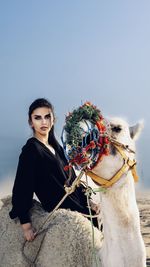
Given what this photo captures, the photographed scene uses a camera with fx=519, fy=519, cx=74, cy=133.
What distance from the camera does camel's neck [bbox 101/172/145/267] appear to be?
4012mm

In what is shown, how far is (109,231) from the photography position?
13.4ft

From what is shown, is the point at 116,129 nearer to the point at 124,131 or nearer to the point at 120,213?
the point at 124,131

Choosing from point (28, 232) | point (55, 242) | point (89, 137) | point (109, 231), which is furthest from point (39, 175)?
point (89, 137)

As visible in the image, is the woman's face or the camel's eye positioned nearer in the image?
the camel's eye

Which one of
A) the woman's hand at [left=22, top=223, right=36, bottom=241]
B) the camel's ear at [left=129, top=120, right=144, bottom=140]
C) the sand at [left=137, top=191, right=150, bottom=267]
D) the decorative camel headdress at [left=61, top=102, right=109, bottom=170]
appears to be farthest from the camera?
the sand at [left=137, top=191, right=150, bottom=267]

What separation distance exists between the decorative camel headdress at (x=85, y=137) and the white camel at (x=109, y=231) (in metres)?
0.10

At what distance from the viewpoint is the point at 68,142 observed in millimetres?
3885

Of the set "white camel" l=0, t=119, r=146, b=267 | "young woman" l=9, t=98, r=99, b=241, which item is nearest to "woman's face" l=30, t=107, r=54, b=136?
"young woman" l=9, t=98, r=99, b=241

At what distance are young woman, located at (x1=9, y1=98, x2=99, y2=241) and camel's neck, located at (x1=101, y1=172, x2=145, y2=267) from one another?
100 centimetres

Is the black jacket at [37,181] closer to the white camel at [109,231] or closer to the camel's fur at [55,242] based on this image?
the camel's fur at [55,242]

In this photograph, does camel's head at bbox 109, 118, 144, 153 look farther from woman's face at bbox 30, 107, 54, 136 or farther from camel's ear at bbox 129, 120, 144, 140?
woman's face at bbox 30, 107, 54, 136

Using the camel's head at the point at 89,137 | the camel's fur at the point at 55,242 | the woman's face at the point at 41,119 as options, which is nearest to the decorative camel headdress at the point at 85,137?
the camel's head at the point at 89,137

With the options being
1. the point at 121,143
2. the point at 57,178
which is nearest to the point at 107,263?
the point at 121,143

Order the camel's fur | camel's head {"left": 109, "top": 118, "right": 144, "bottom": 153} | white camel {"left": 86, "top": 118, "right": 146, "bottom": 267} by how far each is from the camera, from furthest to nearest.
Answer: the camel's fur < camel's head {"left": 109, "top": 118, "right": 144, "bottom": 153} < white camel {"left": 86, "top": 118, "right": 146, "bottom": 267}
